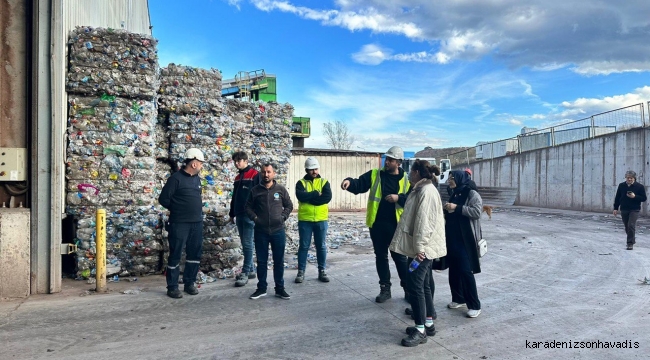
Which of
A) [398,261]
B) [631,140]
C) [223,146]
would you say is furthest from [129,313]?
[631,140]

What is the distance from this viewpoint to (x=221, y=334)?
4480 mm

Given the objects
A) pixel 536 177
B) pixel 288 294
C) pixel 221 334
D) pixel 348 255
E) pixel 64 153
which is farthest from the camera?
pixel 536 177

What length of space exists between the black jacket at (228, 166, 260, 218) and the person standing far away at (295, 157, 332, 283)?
2.35 feet

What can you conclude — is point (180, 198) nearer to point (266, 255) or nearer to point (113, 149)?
point (266, 255)

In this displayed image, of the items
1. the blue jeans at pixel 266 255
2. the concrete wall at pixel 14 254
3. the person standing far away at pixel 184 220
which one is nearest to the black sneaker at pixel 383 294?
the blue jeans at pixel 266 255

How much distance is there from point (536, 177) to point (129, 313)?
2397 centimetres

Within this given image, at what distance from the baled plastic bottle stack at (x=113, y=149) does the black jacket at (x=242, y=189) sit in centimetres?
128

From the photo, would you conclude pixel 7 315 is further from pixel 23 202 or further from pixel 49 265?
pixel 23 202

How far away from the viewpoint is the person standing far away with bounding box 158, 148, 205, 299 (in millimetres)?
5781

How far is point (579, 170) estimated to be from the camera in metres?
21.8

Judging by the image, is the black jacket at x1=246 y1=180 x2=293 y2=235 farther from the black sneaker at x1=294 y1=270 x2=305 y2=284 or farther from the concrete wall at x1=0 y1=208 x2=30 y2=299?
the concrete wall at x1=0 y1=208 x2=30 y2=299

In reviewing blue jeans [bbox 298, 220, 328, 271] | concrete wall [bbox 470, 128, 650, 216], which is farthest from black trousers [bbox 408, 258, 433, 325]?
concrete wall [bbox 470, 128, 650, 216]

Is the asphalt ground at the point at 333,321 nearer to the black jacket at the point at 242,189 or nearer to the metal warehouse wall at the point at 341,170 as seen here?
the black jacket at the point at 242,189

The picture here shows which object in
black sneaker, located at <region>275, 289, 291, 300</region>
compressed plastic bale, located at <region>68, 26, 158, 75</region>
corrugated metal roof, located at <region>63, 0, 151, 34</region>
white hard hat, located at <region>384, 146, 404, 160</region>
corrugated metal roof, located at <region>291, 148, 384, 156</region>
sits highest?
corrugated metal roof, located at <region>63, 0, 151, 34</region>
